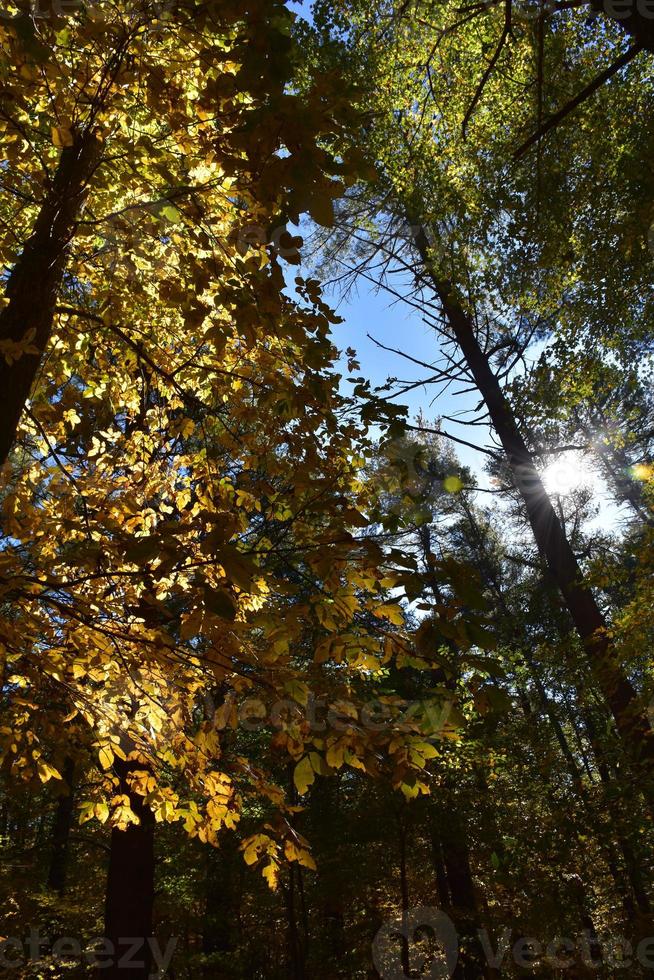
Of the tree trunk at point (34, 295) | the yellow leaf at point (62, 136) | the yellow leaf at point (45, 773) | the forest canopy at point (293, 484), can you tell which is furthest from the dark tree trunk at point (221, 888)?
the yellow leaf at point (62, 136)

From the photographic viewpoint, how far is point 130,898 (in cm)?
535

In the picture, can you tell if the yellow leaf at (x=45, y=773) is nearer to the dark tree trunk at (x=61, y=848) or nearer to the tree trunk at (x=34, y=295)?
the tree trunk at (x=34, y=295)

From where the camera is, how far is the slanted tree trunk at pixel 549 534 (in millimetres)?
5629

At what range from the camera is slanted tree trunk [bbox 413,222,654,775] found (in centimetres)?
563

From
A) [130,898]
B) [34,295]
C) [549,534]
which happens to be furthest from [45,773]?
[549,534]

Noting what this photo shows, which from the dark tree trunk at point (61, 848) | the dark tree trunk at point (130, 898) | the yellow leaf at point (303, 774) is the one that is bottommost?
the yellow leaf at point (303, 774)

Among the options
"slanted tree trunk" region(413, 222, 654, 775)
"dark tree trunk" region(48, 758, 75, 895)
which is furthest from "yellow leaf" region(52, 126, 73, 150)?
"dark tree trunk" region(48, 758, 75, 895)

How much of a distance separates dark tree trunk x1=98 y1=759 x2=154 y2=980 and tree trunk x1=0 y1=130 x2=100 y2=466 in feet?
12.8

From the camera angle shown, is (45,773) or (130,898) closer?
(45,773)

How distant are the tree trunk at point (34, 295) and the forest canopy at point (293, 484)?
14 millimetres

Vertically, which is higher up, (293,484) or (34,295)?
(34,295)

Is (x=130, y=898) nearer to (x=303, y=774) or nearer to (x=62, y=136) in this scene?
(x=303, y=774)

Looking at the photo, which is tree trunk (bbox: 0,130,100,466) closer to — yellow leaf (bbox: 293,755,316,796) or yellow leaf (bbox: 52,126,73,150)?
yellow leaf (bbox: 52,126,73,150)

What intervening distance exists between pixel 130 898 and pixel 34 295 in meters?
5.38
